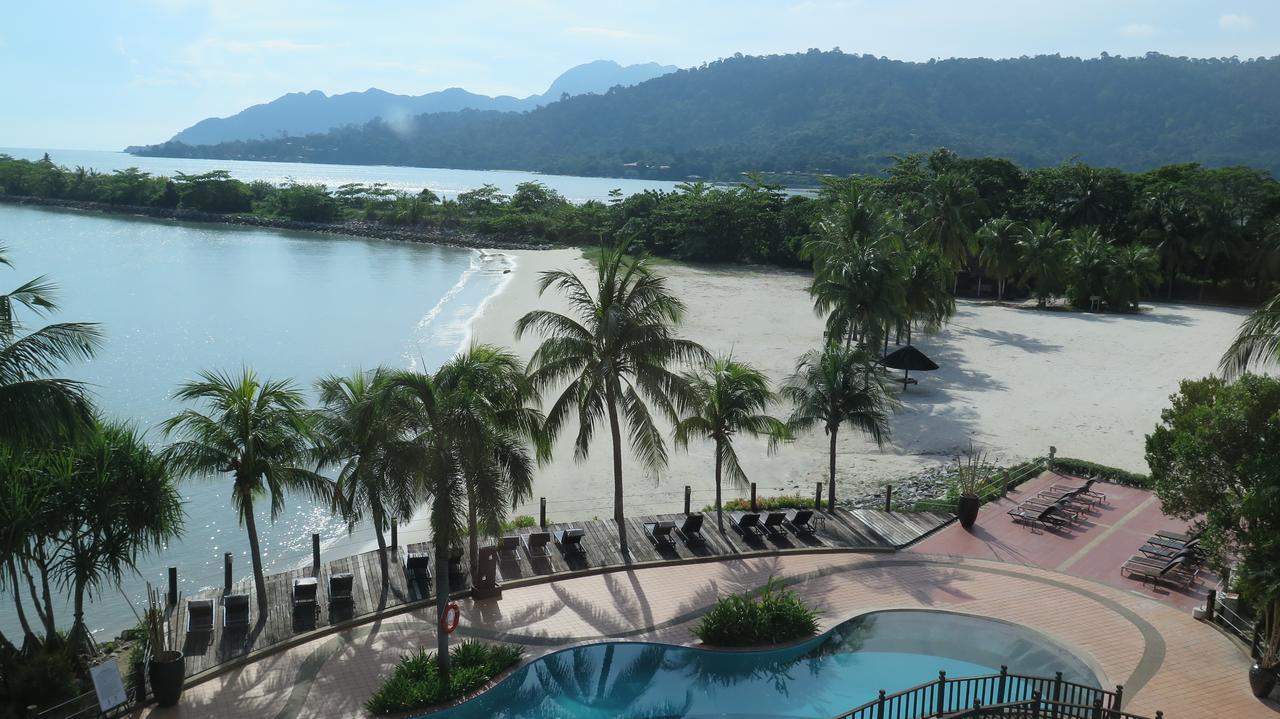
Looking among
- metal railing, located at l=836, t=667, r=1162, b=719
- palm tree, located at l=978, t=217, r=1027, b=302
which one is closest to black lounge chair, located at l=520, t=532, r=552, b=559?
metal railing, located at l=836, t=667, r=1162, b=719

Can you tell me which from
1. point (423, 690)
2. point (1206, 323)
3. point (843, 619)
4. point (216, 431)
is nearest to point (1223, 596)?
point (843, 619)

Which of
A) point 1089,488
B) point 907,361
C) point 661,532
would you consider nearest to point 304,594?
point 661,532

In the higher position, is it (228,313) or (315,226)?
(315,226)

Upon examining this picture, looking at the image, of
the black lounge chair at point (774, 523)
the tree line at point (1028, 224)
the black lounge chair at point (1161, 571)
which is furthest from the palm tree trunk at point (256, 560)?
the tree line at point (1028, 224)

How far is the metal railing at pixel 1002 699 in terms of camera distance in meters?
10.2

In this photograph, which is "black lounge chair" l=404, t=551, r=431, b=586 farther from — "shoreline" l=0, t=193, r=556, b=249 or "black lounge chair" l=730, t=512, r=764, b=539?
"shoreline" l=0, t=193, r=556, b=249

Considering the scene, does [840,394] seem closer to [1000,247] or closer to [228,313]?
[1000,247]

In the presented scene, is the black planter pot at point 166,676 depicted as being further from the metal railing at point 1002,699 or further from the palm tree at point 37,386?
the metal railing at point 1002,699

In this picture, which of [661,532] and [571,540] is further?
[661,532]

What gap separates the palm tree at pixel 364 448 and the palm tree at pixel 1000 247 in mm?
45970

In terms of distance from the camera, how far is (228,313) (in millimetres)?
51250

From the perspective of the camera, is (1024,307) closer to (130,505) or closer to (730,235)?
(730,235)

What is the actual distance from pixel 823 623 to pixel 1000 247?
145 feet

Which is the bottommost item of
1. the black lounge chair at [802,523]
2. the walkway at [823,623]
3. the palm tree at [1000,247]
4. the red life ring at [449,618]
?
the walkway at [823,623]
